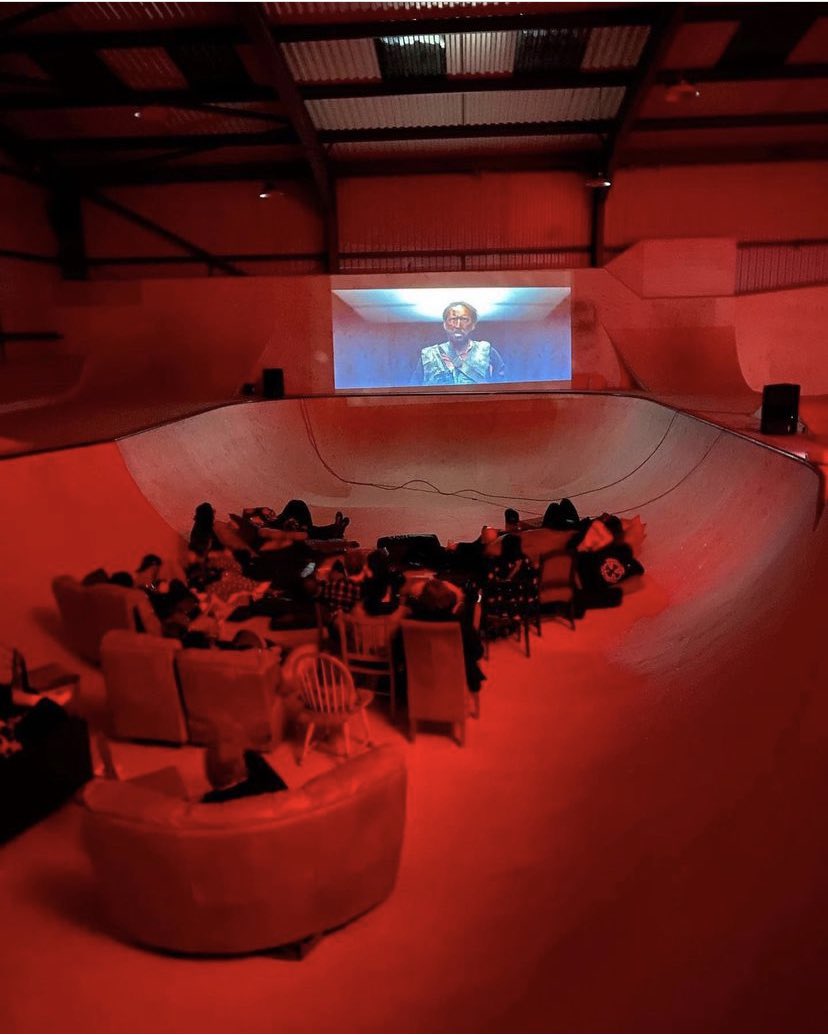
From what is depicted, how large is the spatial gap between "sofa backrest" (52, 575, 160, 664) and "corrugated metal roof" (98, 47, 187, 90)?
8309 millimetres

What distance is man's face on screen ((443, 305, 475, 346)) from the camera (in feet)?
43.2

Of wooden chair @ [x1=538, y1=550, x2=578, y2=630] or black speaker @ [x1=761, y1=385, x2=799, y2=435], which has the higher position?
black speaker @ [x1=761, y1=385, x2=799, y2=435]

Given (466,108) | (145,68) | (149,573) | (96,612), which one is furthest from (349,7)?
(96,612)

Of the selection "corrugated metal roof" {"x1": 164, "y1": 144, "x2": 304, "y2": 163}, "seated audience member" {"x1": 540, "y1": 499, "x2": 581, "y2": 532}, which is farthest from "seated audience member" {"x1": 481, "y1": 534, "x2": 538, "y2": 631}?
"corrugated metal roof" {"x1": 164, "y1": 144, "x2": 304, "y2": 163}

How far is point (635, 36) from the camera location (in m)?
9.55

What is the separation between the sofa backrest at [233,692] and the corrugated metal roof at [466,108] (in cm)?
999

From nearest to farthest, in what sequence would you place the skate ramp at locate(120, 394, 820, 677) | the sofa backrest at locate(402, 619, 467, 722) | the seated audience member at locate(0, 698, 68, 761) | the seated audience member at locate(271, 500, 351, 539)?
1. the seated audience member at locate(0, 698, 68, 761)
2. the sofa backrest at locate(402, 619, 467, 722)
3. the skate ramp at locate(120, 394, 820, 677)
4. the seated audience member at locate(271, 500, 351, 539)

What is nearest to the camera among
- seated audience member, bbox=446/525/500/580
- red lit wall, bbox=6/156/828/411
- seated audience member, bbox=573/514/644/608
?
seated audience member, bbox=446/525/500/580

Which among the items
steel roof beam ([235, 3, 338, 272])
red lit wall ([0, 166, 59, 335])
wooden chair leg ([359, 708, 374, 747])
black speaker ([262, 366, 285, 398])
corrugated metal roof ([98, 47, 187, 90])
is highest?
corrugated metal roof ([98, 47, 187, 90])

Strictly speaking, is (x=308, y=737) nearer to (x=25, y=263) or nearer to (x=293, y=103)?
(x=293, y=103)

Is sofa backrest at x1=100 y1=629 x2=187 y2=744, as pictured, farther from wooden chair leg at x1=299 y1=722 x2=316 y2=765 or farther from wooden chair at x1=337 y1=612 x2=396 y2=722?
wooden chair at x1=337 y1=612 x2=396 y2=722

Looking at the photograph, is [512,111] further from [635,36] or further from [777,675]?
[777,675]

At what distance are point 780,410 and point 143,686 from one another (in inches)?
217

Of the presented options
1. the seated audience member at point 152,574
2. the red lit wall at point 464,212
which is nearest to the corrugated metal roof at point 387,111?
the red lit wall at point 464,212
